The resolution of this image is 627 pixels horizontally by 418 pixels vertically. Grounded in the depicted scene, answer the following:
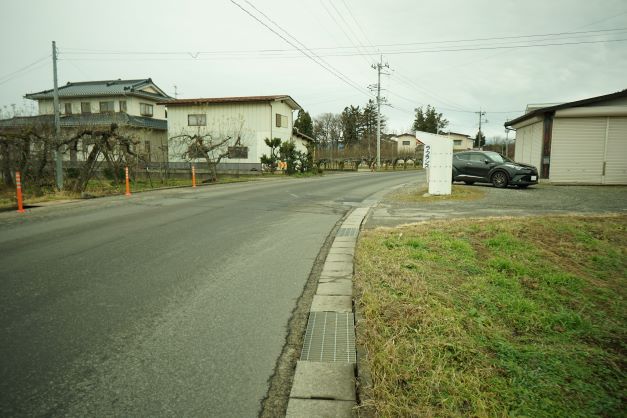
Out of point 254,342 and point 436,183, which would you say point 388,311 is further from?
point 436,183

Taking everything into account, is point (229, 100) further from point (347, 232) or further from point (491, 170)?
point (347, 232)

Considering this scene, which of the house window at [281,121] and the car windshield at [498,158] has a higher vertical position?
the house window at [281,121]

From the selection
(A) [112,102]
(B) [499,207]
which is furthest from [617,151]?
(A) [112,102]

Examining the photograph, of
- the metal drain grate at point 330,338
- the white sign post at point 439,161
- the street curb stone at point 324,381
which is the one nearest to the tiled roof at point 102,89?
the white sign post at point 439,161

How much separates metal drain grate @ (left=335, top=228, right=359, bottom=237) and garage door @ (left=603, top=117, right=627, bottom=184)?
1576 cm

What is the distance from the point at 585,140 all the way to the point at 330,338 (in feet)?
62.8

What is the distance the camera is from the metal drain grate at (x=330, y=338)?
9.37 ft

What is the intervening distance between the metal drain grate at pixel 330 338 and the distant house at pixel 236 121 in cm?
2850

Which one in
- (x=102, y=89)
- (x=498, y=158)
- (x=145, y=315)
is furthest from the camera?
(x=102, y=89)

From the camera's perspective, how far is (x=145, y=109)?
3856 centimetres

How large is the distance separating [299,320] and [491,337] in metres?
1.66

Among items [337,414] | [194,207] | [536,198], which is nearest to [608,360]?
[337,414]

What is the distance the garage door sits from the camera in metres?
16.5

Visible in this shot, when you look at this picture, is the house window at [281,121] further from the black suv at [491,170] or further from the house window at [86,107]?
the house window at [86,107]
